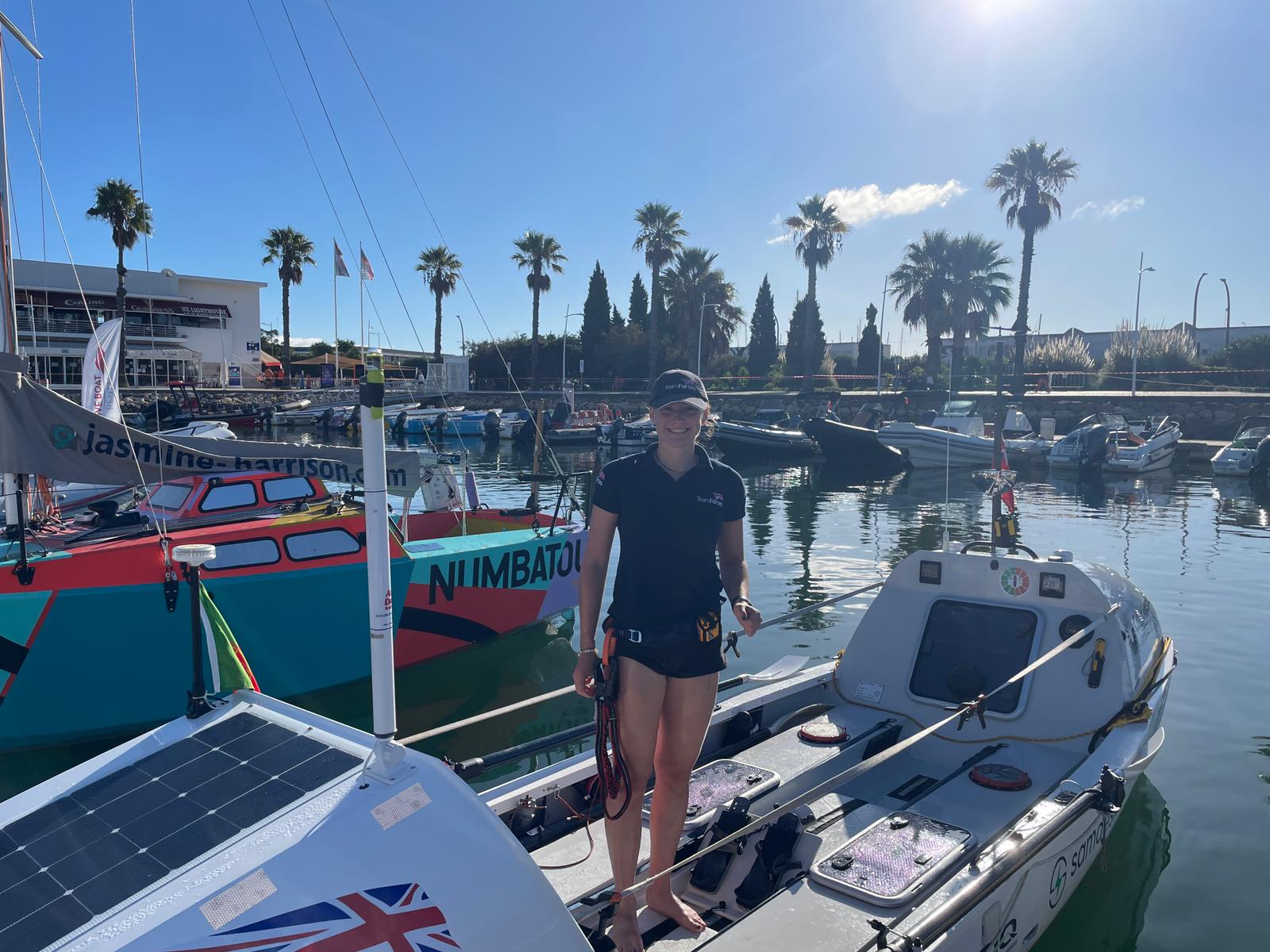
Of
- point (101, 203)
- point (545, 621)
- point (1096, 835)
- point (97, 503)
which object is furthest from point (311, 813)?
point (101, 203)

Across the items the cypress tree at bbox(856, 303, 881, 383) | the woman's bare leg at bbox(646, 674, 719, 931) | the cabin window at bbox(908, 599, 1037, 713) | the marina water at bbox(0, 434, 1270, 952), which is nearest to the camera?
the woman's bare leg at bbox(646, 674, 719, 931)

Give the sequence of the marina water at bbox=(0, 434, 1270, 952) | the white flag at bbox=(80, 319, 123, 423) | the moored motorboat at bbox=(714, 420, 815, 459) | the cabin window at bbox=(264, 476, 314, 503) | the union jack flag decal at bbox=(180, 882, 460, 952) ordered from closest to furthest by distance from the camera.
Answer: the union jack flag decal at bbox=(180, 882, 460, 952)
the marina water at bbox=(0, 434, 1270, 952)
the cabin window at bbox=(264, 476, 314, 503)
the white flag at bbox=(80, 319, 123, 423)
the moored motorboat at bbox=(714, 420, 815, 459)

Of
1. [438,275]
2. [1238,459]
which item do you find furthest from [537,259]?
[1238,459]

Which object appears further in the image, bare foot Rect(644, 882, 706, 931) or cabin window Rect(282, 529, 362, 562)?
cabin window Rect(282, 529, 362, 562)

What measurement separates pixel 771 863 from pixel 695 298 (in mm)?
62160

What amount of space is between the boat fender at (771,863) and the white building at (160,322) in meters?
55.2

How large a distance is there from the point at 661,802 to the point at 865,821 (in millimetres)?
1990

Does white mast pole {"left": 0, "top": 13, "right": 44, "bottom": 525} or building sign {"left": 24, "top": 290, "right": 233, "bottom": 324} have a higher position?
building sign {"left": 24, "top": 290, "right": 233, "bottom": 324}

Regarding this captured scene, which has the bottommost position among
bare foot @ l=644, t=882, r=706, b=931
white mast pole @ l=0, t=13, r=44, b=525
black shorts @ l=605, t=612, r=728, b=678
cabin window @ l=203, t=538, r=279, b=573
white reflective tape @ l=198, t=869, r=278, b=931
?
bare foot @ l=644, t=882, r=706, b=931

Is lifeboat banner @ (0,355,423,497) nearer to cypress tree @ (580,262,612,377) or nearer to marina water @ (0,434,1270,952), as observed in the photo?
marina water @ (0,434,1270,952)

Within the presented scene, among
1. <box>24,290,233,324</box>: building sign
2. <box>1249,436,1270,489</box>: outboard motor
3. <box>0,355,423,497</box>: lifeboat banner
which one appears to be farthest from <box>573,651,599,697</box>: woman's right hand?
<box>24,290,233,324</box>: building sign

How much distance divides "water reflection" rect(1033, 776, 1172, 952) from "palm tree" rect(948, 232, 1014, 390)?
49.7 m

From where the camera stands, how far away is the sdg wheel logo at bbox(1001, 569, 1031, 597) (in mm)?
6344

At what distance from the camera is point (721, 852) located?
181 inches
